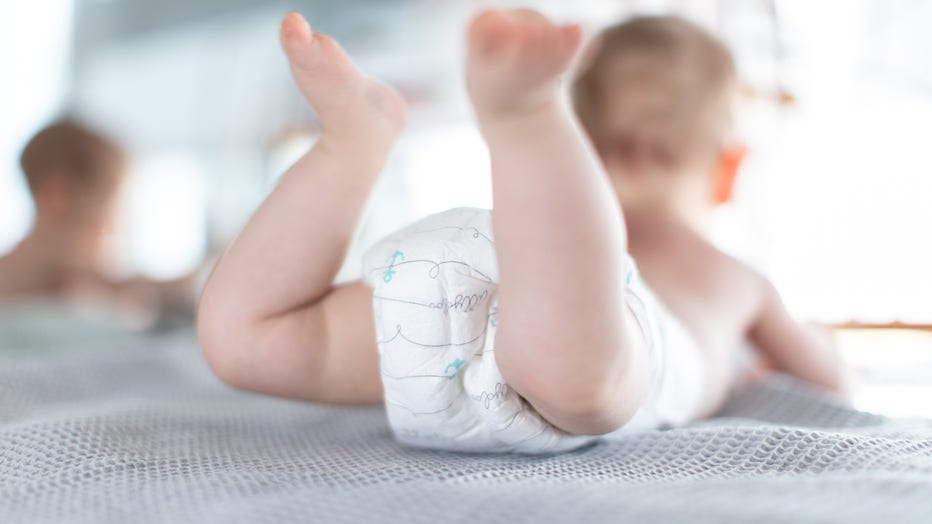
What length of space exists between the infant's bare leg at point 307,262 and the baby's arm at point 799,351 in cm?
59

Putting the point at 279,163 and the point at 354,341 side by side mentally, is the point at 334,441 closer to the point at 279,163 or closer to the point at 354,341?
the point at 354,341

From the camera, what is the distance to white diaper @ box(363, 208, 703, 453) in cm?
58

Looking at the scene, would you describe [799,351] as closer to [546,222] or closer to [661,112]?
[661,112]

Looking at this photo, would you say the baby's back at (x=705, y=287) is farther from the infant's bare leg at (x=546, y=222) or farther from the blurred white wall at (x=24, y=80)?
the blurred white wall at (x=24, y=80)

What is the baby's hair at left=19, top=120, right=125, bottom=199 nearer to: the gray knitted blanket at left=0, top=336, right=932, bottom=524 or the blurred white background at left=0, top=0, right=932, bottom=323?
the blurred white background at left=0, top=0, right=932, bottom=323

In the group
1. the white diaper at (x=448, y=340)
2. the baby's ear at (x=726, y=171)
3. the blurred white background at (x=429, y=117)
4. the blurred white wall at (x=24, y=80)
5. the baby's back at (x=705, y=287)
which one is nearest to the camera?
the white diaper at (x=448, y=340)

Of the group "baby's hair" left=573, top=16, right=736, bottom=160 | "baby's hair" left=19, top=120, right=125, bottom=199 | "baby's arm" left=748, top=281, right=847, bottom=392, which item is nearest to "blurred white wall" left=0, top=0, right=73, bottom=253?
"baby's hair" left=19, top=120, right=125, bottom=199

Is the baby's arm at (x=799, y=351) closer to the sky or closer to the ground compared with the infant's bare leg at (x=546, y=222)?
closer to the ground

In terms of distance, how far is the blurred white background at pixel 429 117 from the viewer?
5.35 feet

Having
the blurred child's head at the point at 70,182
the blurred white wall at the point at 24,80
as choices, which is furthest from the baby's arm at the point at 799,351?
the blurred white wall at the point at 24,80

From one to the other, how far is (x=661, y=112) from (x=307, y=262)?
2.07 ft

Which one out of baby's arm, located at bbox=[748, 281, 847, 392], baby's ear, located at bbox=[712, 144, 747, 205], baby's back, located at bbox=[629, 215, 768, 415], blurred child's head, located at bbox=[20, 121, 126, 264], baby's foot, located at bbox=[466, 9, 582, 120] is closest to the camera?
baby's foot, located at bbox=[466, 9, 582, 120]

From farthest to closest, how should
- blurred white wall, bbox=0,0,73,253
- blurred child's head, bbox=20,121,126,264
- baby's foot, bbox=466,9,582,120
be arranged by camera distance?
blurred white wall, bbox=0,0,73,253, blurred child's head, bbox=20,121,126,264, baby's foot, bbox=466,9,582,120

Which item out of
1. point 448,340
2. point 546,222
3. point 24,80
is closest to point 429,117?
point 24,80
